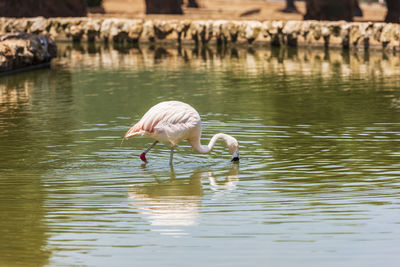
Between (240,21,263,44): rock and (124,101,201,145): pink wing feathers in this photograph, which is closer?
(124,101,201,145): pink wing feathers

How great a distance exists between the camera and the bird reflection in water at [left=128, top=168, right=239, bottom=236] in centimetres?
699

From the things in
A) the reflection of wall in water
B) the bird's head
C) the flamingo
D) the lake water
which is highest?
the flamingo

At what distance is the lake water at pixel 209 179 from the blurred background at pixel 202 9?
1378 cm

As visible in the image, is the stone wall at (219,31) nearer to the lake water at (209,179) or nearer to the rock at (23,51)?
the rock at (23,51)

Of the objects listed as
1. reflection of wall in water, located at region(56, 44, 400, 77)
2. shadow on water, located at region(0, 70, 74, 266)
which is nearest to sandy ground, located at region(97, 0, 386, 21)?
reflection of wall in water, located at region(56, 44, 400, 77)

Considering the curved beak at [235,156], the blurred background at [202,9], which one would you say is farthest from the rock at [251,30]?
the curved beak at [235,156]

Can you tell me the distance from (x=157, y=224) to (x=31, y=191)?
185 cm

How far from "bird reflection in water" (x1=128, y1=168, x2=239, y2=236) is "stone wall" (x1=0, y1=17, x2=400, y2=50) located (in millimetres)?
18287

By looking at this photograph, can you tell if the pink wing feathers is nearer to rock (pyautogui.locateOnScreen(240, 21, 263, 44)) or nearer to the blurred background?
rock (pyautogui.locateOnScreen(240, 21, 263, 44))

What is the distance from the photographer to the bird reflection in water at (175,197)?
6.99 m

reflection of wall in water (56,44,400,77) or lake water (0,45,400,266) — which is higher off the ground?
lake water (0,45,400,266)

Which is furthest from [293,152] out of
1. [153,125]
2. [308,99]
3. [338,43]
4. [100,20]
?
[100,20]

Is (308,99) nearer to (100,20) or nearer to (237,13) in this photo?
(100,20)

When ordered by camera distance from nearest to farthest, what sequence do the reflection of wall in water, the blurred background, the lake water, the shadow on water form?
the lake water
the shadow on water
the reflection of wall in water
the blurred background
